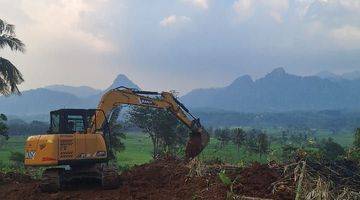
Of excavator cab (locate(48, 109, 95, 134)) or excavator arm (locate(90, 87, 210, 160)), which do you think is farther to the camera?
excavator arm (locate(90, 87, 210, 160))

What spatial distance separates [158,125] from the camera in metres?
53.3

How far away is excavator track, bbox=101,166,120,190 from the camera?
56.2 feet

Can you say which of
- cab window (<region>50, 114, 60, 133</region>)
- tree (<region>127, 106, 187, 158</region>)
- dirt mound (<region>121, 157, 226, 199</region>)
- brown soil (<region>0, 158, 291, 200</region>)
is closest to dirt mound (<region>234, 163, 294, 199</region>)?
brown soil (<region>0, 158, 291, 200</region>)

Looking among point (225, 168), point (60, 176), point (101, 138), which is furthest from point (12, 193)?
point (225, 168)

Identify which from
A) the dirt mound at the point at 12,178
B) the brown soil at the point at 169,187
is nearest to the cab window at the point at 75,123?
the brown soil at the point at 169,187

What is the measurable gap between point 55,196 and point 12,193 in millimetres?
2719

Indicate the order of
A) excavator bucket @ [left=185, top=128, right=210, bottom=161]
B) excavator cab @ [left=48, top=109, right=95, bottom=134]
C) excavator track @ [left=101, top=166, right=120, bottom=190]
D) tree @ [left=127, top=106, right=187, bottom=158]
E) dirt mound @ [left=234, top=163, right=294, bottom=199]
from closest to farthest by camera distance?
dirt mound @ [left=234, top=163, right=294, bottom=199]
excavator track @ [left=101, top=166, right=120, bottom=190]
excavator cab @ [left=48, top=109, right=95, bottom=134]
excavator bucket @ [left=185, top=128, right=210, bottom=161]
tree @ [left=127, top=106, right=187, bottom=158]

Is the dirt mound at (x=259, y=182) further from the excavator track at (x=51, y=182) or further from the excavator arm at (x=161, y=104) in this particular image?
the excavator track at (x=51, y=182)

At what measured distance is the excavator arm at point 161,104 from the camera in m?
19.1

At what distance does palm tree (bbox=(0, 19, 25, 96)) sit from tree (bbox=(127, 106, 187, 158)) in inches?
929

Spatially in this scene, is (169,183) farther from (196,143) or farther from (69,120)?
(69,120)

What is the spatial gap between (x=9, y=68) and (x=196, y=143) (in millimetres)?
14307

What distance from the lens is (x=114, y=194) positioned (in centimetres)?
1575

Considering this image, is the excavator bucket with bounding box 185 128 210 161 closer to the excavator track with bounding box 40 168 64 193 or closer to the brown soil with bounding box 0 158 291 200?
the brown soil with bounding box 0 158 291 200
